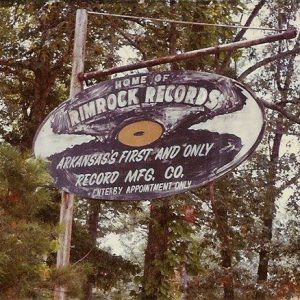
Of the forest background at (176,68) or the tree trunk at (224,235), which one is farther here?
the tree trunk at (224,235)

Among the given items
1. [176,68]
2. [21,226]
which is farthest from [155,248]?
[21,226]

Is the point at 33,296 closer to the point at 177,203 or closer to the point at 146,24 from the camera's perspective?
the point at 177,203

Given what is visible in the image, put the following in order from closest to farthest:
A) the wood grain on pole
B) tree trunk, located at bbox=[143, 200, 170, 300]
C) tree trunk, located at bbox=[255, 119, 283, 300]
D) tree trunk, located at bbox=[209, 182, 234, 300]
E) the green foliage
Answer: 1. the green foliage
2. the wood grain on pole
3. tree trunk, located at bbox=[143, 200, 170, 300]
4. tree trunk, located at bbox=[209, 182, 234, 300]
5. tree trunk, located at bbox=[255, 119, 283, 300]

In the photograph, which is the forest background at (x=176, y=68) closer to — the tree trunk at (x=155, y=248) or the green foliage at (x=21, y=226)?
the tree trunk at (x=155, y=248)

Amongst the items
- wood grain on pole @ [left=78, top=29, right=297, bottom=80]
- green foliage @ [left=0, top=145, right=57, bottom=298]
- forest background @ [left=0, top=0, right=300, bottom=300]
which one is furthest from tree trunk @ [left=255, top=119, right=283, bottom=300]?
green foliage @ [left=0, top=145, right=57, bottom=298]

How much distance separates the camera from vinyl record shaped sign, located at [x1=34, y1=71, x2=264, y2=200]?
362 cm

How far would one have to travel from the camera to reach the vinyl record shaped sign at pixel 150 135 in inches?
A: 142

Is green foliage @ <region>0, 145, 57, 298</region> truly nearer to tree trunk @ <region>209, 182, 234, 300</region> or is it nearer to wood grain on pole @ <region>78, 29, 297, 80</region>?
wood grain on pole @ <region>78, 29, 297, 80</region>

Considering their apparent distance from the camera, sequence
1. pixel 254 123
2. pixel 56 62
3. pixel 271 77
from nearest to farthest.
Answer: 1. pixel 254 123
2. pixel 56 62
3. pixel 271 77

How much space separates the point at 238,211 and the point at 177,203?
306 cm

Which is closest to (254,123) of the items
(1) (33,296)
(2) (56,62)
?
(1) (33,296)

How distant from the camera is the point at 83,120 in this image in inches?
161

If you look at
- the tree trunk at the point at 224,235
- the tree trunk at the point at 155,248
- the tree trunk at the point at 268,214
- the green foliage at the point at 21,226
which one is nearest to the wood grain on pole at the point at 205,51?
the green foliage at the point at 21,226

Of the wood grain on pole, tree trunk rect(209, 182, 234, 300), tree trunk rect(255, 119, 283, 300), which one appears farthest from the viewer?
Result: tree trunk rect(255, 119, 283, 300)
